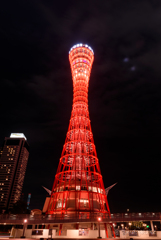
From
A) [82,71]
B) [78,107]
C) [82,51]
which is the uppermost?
[82,51]

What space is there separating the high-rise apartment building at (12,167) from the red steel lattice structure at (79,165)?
404 ft

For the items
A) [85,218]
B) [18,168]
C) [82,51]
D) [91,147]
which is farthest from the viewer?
[18,168]

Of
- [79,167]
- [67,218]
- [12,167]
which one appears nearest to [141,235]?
[67,218]

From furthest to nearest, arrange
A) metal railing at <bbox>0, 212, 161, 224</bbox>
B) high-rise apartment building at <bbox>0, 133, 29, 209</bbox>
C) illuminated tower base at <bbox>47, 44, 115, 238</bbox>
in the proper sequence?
high-rise apartment building at <bbox>0, 133, 29, 209</bbox>
illuminated tower base at <bbox>47, 44, 115, 238</bbox>
metal railing at <bbox>0, 212, 161, 224</bbox>

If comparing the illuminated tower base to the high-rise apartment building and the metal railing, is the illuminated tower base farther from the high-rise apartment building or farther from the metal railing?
the high-rise apartment building

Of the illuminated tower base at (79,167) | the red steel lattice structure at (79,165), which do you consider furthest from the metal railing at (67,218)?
the red steel lattice structure at (79,165)

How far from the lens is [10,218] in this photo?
84.6 feet

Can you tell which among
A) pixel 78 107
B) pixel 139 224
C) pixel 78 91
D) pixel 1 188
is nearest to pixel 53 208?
pixel 78 107

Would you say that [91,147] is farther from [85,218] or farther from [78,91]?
[85,218]

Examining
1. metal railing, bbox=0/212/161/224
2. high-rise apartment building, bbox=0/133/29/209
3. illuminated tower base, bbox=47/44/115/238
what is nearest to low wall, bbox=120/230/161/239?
metal railing, bbox=0/212/161/224

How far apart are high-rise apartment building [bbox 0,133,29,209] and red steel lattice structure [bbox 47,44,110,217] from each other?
404 feet

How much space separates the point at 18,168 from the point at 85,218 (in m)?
148

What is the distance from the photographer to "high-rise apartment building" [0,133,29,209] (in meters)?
148

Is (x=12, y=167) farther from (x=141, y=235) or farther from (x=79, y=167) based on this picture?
(x=141, y=235)
